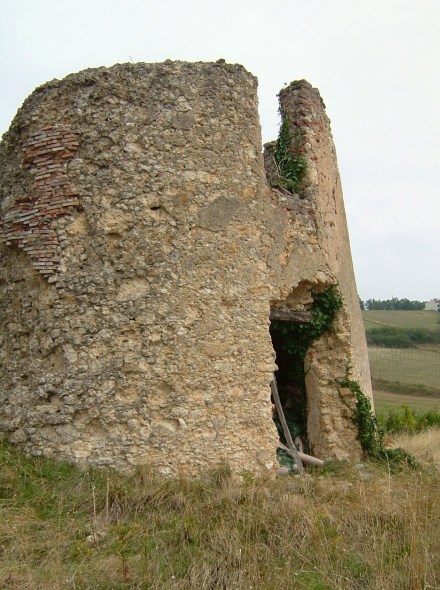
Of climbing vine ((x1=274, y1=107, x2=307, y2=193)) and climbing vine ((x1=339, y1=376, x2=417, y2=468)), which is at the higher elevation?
climbing vine ((x1=274, y1=107, x2=307, y2=193))

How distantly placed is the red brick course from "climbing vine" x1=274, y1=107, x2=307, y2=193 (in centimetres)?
270

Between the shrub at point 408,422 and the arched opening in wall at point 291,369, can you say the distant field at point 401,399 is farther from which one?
the arched opening in wall at point 291,369

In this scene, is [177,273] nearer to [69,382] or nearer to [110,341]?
[110,341]

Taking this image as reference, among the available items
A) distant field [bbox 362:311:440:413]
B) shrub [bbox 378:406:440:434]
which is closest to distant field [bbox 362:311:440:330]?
distant field [bbox 362:311:440:413]

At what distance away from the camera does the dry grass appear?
12.9ft

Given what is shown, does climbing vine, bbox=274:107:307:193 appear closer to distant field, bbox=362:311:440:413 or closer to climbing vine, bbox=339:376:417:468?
climbing vine, bbox=339:376:417:468

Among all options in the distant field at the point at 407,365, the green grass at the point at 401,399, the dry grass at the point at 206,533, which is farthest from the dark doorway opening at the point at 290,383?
the distant field at the point at 407,365

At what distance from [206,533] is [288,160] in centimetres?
487

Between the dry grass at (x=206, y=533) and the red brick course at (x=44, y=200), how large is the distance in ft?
6.18

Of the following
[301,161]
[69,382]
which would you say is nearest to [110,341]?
[69,382]

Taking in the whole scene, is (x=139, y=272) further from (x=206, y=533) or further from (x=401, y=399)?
(x=401, y=399)

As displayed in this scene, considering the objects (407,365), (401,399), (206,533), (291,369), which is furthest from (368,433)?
(407,365)

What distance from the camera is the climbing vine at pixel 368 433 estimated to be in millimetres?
7476

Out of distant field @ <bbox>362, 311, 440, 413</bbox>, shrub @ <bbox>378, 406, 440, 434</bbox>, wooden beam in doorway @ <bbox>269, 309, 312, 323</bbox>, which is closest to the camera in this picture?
wooden beam in doorway @ <bbox>269, 309, 312, 323</bbox>
